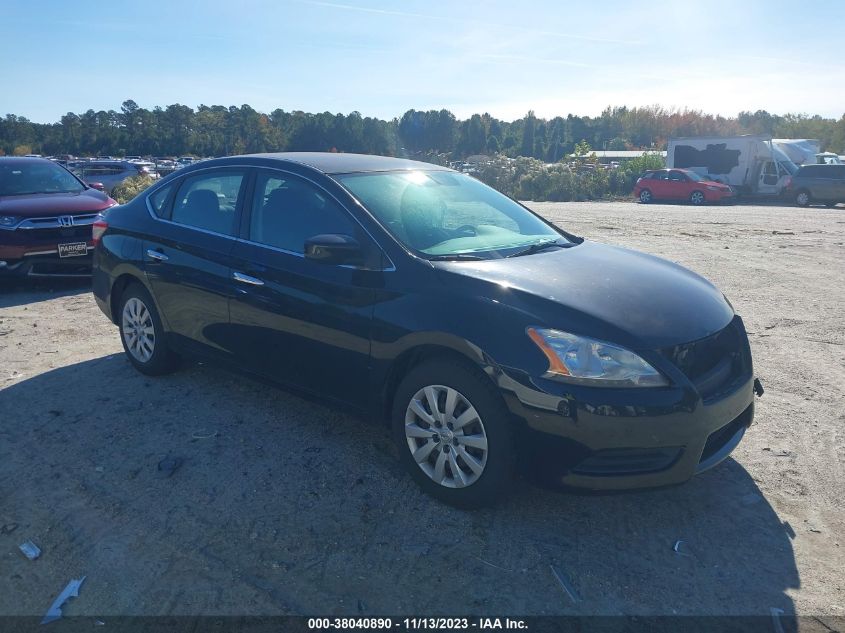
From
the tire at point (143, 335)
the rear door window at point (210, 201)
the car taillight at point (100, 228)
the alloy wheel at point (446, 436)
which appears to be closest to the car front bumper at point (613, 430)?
the alloy wheel at point (446, 436)

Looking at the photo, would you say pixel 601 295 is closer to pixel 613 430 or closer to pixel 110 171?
pixel 613 430

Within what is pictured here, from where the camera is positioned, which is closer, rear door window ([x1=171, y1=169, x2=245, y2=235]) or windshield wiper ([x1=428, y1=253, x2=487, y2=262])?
windshield wiper ([x1=428, y1=253, x2=487, y2=262])

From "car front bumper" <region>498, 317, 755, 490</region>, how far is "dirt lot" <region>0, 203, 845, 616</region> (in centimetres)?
38

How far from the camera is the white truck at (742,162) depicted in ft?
97.3

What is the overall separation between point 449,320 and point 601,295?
0.79 metres

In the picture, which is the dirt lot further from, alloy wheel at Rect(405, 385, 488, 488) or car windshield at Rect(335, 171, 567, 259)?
car windshield at Rect(335, 171, 567, 259)

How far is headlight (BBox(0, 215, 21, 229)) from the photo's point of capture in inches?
321

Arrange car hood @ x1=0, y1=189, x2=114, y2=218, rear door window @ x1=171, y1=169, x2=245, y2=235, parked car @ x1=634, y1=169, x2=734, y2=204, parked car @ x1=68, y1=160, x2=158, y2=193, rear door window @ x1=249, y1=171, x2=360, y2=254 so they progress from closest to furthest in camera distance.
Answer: rear door window @ x1=249, y1=171, x2=360, y2=254 < rear door window @ x1=171, y1=169, x2=245, y2=235 < car hood @ x1=0, y1=189, x2=114, y2=218 < parked car @ x1=68, y1=160, x2=158, y2=193 < parked car @ x1=634, y1=169, x2=734, y2=204

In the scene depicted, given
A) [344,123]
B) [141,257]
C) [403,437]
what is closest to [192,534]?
[403,437]

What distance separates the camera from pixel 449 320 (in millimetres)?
3375

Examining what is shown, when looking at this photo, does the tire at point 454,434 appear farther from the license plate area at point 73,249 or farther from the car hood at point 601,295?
the license plate area at point 73,249

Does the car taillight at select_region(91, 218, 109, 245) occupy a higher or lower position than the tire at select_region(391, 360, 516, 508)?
higher

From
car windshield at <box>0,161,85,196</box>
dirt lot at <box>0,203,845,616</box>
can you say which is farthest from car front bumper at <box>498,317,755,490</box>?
car windshield at <box>0,161,85,196</box>

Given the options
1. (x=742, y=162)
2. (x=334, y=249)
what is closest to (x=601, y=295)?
(x=334, y=249)
